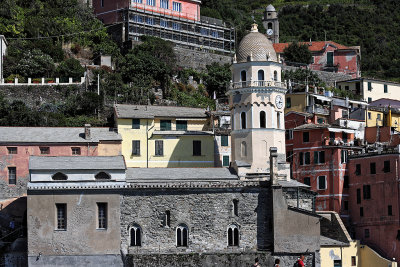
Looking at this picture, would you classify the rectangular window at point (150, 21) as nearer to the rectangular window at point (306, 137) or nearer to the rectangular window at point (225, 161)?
the rectangular window at point (225, 161)

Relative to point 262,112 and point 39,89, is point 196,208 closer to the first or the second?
point 262,112

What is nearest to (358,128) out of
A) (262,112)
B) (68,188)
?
(262,112)

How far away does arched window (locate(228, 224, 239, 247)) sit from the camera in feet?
236

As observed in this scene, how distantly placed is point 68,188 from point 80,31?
43125mm

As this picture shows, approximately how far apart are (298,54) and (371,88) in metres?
14.9

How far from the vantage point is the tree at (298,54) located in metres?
Answer: 128

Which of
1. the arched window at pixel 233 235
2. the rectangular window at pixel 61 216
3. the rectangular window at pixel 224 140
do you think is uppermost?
the rectangular window at pixel 224 140

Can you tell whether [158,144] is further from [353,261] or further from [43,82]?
[43,82]

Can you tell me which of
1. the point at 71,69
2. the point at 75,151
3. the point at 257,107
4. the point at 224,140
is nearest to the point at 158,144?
the point at 224,140

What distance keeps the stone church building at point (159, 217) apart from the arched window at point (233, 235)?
7cm

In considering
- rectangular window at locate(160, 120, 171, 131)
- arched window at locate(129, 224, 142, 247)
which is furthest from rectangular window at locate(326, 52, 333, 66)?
arched window at locate(129, 224, 142, 247)

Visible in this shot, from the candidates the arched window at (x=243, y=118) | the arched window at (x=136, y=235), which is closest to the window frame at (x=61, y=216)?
Answer: the arched window at (x=136, y=235)

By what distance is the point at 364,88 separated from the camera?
116 metres

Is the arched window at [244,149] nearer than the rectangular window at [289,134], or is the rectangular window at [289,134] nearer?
the arched window at [244,149]
